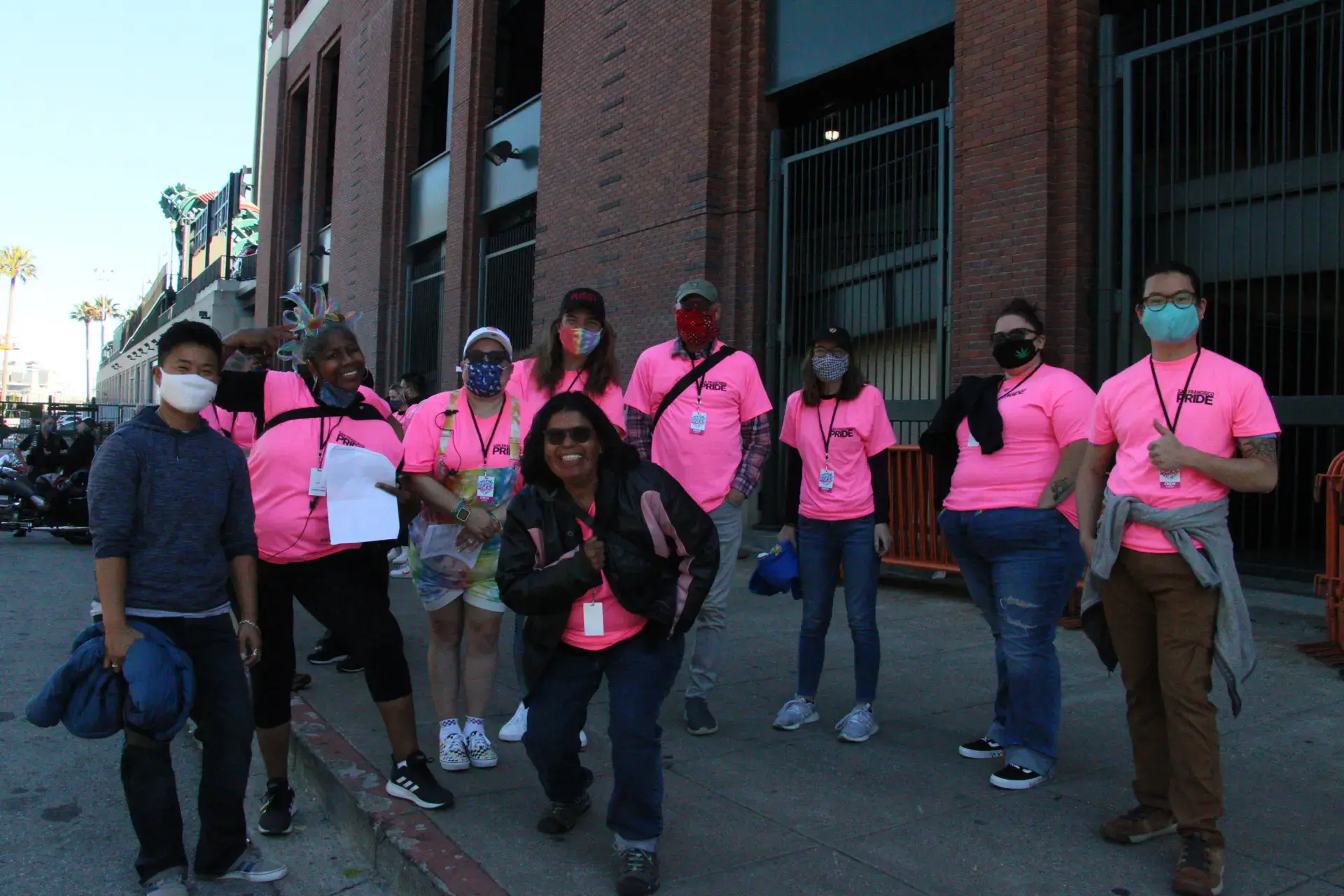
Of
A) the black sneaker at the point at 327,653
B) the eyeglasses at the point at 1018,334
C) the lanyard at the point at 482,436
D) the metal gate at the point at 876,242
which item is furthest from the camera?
the metal gate at the point at 876,242

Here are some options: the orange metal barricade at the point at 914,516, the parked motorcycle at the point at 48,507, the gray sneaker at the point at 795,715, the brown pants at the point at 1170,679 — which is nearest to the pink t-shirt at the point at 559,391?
the gray sneaker at the point at 795,715

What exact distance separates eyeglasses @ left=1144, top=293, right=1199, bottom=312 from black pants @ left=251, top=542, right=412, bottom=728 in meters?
2.83

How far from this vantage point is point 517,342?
665 inches

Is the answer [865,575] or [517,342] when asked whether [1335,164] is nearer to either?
[865,575]

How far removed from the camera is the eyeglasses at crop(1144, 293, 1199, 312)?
329 cm

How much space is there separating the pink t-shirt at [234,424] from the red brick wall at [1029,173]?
18.9 feet

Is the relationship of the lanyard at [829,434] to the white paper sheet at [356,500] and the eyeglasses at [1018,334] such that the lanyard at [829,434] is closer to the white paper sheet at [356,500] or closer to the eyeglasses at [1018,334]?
the eyeglasses at [1018,334]

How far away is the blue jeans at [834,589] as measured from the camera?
4.70 m

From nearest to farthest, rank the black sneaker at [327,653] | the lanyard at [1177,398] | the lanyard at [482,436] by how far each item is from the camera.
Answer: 1. the lanyard at [1177,398]
2. the lanyard at [482,436]
3. the black sneaker at [327,653]

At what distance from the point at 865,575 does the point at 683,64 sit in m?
9.29

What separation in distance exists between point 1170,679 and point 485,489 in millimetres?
2594

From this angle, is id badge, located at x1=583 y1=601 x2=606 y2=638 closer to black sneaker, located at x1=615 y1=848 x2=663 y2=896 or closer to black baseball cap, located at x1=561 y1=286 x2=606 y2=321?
black sneaker, located at x1=615 y1=848 x2=663 y2=896

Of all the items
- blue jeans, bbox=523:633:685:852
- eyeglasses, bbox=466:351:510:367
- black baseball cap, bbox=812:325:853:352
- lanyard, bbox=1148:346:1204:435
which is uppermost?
black baseball cap, bbox=812:325:853:352

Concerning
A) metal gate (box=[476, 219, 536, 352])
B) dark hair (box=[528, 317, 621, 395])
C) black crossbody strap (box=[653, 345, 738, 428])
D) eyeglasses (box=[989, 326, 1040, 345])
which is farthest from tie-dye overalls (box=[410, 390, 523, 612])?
metal gate (box=[476, 219, 536, 352])
